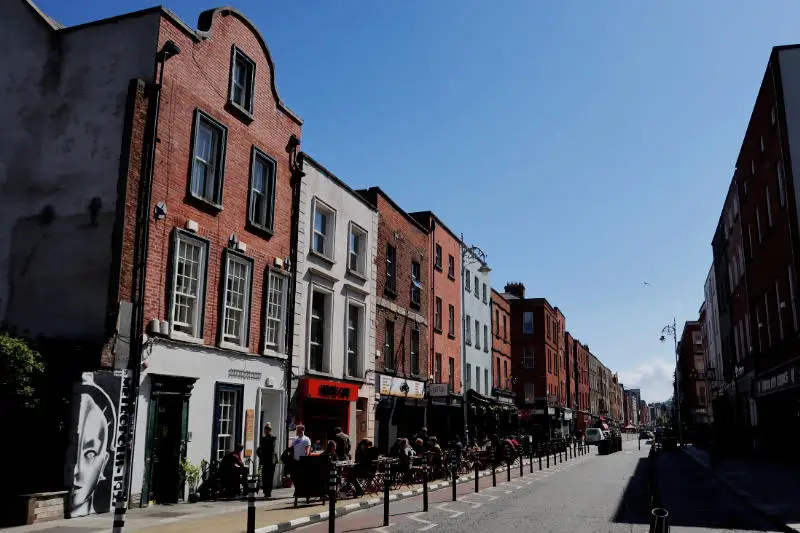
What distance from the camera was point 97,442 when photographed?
13.3 metres

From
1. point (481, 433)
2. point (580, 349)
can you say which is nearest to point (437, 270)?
point (481, 433)

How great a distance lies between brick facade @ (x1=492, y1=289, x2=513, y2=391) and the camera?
4569cm

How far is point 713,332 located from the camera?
57031mm

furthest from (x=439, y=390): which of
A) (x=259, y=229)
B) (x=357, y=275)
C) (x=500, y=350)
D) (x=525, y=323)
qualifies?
(x=525, y=323)

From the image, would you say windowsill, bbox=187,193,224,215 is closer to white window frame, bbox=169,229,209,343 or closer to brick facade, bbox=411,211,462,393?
white window frame, bbox=169,229,209,343

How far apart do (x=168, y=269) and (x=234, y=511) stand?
5.31 meters

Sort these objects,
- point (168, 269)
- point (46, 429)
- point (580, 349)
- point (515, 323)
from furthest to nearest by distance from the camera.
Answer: point (580, 349)
point (515, 323)
point (168, 269)
point (46, 429)

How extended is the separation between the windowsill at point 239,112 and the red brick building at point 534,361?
151ft

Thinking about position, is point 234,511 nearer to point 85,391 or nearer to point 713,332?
point 85,391

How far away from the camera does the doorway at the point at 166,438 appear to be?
14547 mm

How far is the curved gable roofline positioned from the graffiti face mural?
8634 millimetres

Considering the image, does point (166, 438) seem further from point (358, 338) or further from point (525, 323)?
point (525, 323)

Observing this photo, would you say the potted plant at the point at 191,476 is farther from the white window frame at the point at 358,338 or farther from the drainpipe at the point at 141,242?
the white window frame at the point at 358,338

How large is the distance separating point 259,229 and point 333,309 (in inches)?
196
